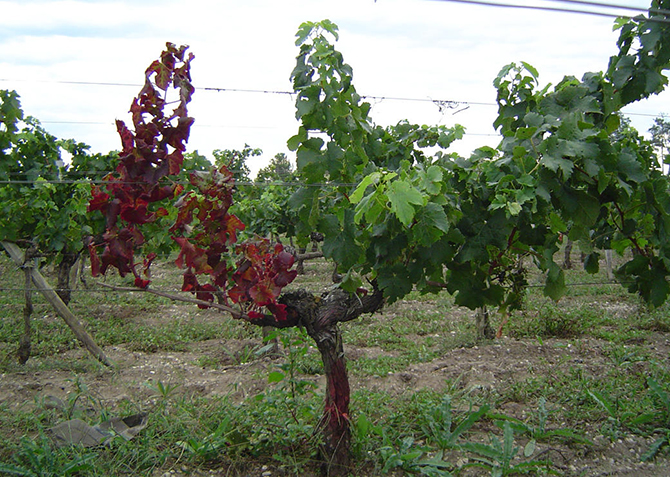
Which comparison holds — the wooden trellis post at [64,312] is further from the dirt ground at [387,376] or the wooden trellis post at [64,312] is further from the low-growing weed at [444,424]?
the low-growing weed at [444,424]

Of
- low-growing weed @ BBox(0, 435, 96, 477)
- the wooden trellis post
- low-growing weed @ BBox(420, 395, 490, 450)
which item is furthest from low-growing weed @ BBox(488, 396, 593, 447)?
the wooden trellis post

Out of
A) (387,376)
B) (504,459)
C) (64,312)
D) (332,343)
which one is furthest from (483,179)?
(64,312)

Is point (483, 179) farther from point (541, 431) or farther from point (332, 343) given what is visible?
point (541, 431)

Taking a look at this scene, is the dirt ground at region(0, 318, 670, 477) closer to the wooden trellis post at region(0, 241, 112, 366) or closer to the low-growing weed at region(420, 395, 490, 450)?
the wooden trellis post at region(0, 241, 112, 366)

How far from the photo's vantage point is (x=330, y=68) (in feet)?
9.46

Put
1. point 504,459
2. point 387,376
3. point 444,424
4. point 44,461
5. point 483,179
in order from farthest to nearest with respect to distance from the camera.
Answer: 1. point 387,376
2. point 444,424
3. point 504,459
4. point 44,461
5. point 483,179

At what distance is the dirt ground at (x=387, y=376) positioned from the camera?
4008 mm

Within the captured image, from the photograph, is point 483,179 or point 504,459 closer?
point 483,179

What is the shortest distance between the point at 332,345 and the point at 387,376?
7.65ft

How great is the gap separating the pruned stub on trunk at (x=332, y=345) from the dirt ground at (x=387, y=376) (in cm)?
106

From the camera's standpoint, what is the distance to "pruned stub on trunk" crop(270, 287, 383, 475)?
3336mm

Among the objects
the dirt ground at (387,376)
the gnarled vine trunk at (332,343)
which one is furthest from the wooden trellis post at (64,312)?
the gnarled vine trunk at (332,343)

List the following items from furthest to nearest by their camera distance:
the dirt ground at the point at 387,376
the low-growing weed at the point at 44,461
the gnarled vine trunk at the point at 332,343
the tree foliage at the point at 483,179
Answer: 1. the dirt ground at the point at 387,376
2. the gnarled vine trunk at the point at 332,343
3. the low-growing weed at the point at 44,461
4. the tree foliage at the point at 483,179

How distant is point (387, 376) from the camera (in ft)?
18.1
